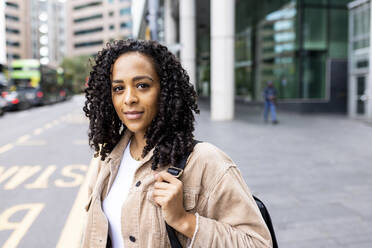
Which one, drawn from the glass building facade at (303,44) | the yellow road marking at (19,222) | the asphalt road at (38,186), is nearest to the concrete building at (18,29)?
the glass building facade at (303,44)

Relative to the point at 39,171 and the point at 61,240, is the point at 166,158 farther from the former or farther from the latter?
the point at 39,171

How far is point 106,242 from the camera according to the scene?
1.54 metres

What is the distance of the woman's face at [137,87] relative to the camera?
1513 mm

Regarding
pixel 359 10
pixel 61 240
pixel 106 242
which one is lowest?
pixel 61 240

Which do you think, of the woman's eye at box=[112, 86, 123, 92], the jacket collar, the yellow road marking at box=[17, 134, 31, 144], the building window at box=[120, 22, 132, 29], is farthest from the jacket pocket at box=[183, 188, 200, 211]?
the building window at box=[120, 22, 132, 29]

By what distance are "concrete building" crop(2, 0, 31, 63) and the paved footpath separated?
83561 mm

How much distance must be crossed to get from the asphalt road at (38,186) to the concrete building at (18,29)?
3196 inches

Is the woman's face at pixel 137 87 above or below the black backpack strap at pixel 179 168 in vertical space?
above

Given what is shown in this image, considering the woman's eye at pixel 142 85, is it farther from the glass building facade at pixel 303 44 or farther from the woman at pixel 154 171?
the glass building facade at pixel 303 44

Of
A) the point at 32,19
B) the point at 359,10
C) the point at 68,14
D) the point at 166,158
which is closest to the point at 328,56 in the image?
the point at 359,10

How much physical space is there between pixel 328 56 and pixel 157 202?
20.7 meters

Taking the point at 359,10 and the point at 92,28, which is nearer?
the point at 359,10

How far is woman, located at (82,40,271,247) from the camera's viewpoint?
1350mm

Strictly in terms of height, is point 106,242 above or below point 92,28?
below
